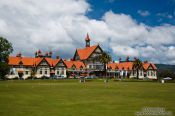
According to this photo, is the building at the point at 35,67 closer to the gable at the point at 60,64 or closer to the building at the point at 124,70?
the gable at the point at 60,64

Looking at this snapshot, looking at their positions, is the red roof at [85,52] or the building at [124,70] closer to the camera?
the red roof at [85,52]

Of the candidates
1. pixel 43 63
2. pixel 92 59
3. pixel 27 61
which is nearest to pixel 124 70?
pixel 92 59

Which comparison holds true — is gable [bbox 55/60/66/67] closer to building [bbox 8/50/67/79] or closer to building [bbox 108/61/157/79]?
building [bbox 8/50/67/79]

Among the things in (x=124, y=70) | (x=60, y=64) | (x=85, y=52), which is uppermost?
(x=85, y=52)

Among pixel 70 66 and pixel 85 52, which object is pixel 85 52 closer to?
pixel 85 52

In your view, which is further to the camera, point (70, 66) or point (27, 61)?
point (70, 66)

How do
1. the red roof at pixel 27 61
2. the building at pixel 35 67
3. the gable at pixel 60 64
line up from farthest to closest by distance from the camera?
the gable at pixel 60 64, the red roof at pixel 27 61, the building at pixel 35 67

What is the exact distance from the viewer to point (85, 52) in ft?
518

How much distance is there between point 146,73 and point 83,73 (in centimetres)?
4746

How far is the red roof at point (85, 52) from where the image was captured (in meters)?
153

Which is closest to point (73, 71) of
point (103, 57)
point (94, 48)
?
point (94, 48)

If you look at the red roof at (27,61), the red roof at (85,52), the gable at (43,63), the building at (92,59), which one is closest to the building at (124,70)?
the building at (92,59)

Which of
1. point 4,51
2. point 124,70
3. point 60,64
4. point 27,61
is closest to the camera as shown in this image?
point 4,51

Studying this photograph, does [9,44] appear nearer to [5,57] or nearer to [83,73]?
[5,57]
